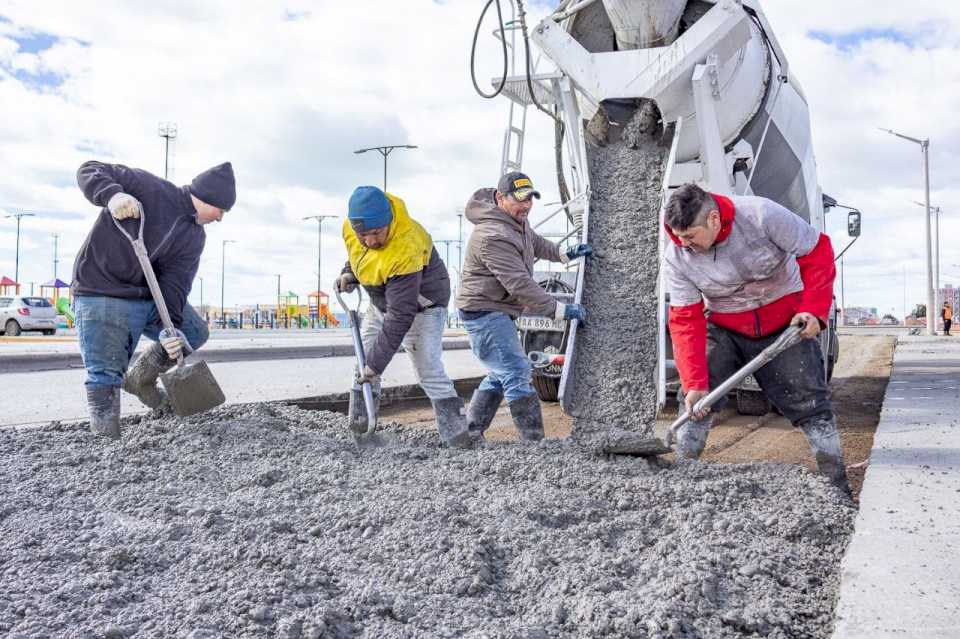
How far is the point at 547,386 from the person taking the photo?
21.7 ft

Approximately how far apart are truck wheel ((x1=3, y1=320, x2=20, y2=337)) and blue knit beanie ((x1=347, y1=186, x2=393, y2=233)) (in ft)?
73.9

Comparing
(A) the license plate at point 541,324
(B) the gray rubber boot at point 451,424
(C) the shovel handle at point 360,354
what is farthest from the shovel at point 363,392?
(A) the license plate at point 541,324

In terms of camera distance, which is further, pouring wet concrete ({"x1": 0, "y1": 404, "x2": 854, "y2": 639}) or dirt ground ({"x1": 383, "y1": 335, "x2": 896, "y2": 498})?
dirt ground ({"x1": 383, "y1": 335, "x2": 896, "y2": 498})

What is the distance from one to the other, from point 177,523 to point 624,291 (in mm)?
3227

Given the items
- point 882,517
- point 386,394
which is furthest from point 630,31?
point 882,517

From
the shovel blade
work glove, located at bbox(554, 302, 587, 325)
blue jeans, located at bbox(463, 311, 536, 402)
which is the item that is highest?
work glove, located at bbox(554, 302, 587, 325)

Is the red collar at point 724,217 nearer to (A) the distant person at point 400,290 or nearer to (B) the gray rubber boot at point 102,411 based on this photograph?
(A) the distant person at point 400,290

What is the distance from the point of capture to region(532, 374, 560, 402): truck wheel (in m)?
6.55

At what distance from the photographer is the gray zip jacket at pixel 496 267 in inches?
166

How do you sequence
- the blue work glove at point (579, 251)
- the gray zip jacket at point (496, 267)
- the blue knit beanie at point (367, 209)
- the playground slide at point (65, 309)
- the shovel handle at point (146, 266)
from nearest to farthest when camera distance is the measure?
the blue knit beanie at point (367, 209), the shovel handle at point (146, 266), the gray zip jacket at point (496, 267), the blue work glove at point (579, 251), the playground slide at point (65, 309)

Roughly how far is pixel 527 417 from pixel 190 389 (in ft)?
5.99

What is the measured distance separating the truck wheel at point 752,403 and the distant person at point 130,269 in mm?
4130

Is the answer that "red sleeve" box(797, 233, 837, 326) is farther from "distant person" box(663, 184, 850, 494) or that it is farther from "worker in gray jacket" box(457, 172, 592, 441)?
"worker in gray jacket" box(457, 172, 592, 441)

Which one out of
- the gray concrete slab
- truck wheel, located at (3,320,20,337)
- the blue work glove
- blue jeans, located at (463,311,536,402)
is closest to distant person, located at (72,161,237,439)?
blue jeans, located at (463,311,536,402)
